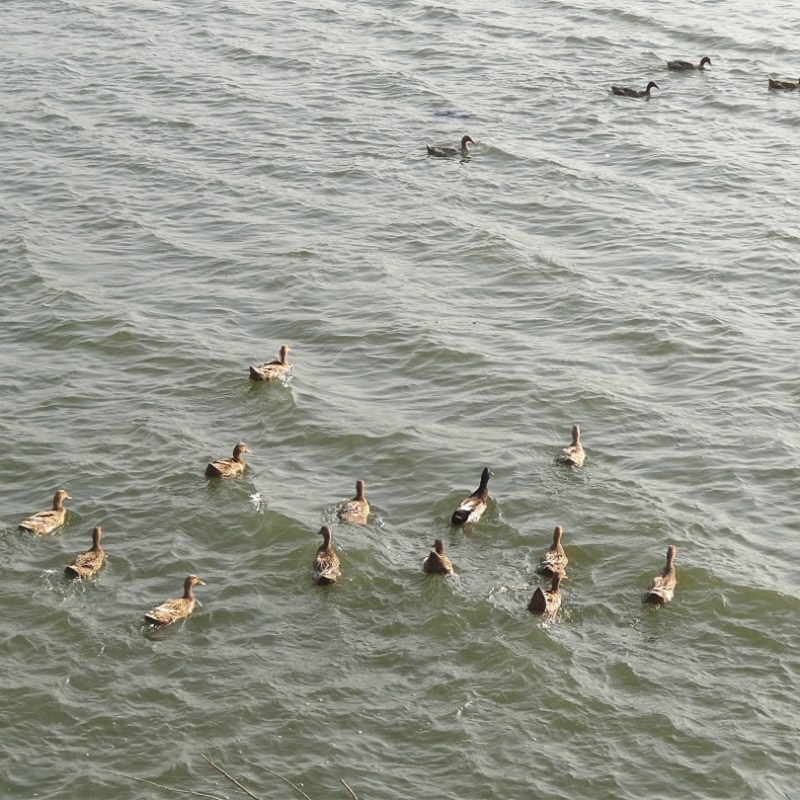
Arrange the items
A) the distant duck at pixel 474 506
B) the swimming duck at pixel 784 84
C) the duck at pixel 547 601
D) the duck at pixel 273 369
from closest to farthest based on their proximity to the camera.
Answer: the duck at pixel 547 601 → the distant duck at pixel 474 506 → the duck at pixel 273 369 → the swimming duck at pixel 784 84

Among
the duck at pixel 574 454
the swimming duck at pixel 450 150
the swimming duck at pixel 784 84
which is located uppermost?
the swimming duck at pixel 784 84

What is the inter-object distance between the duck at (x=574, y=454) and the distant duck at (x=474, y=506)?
1361 millimetres

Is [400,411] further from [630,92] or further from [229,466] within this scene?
[630,92]

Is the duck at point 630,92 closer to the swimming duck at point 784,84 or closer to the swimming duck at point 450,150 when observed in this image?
the swimming duck at point 784,84

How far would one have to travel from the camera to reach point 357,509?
17812 millimetres

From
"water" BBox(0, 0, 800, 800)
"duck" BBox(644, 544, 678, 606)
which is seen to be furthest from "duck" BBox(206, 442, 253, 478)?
"duck" BBox(644, 544, 678, 606)

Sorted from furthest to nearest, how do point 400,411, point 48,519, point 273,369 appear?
point 273,369
point 400,411
point 48,519

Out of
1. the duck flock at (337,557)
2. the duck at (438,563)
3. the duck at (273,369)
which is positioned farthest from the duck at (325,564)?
the duck at (273,369)

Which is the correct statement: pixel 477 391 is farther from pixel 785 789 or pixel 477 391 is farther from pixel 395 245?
pixel 785 789

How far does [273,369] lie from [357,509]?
3.94m

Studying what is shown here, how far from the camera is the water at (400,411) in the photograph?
47.2ft

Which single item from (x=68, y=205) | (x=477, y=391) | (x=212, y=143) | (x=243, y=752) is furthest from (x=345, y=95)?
(x=243, y=752)

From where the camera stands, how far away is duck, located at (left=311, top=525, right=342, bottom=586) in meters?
16.4

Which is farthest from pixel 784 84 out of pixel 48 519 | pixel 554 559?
pixel 48 519
